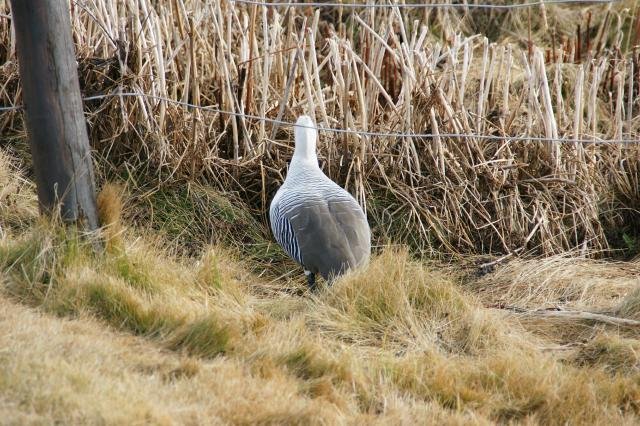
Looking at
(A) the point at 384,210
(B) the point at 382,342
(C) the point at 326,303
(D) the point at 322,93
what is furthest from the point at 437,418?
(D) the point at 322,93

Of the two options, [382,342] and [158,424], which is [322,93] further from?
[158,424]

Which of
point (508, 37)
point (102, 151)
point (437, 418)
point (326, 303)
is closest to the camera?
point (437, 418)

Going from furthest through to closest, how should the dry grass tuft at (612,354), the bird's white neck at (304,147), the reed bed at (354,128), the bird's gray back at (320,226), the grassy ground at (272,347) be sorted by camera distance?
the reed bed at (354,128) < the bird's white neck at (304,147) < the bird's gray back at (320,226) < the dry grass tuft at (612,354) < the grassy ground at (272,347)

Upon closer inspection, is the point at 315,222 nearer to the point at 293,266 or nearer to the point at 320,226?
the point at 320,226

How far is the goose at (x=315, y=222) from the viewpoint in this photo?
5.07m

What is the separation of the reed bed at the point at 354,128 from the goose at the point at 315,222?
0.55 metres

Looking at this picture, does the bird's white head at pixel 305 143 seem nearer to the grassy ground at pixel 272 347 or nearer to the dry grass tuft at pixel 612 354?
the grassy ground at pixel 272 347

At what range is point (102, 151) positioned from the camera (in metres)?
6.04

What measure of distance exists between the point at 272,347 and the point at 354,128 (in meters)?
2.38

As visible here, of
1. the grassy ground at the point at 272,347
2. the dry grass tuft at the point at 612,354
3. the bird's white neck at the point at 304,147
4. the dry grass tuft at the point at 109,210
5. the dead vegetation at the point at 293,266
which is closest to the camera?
the grassy ground at the point at 272,347

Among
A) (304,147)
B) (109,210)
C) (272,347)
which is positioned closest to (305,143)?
(304,147)

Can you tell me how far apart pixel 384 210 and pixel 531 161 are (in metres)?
1.04

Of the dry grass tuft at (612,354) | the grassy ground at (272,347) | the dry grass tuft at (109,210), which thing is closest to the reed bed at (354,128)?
the grassy ground at (272,347)

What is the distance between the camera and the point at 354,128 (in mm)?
6098
